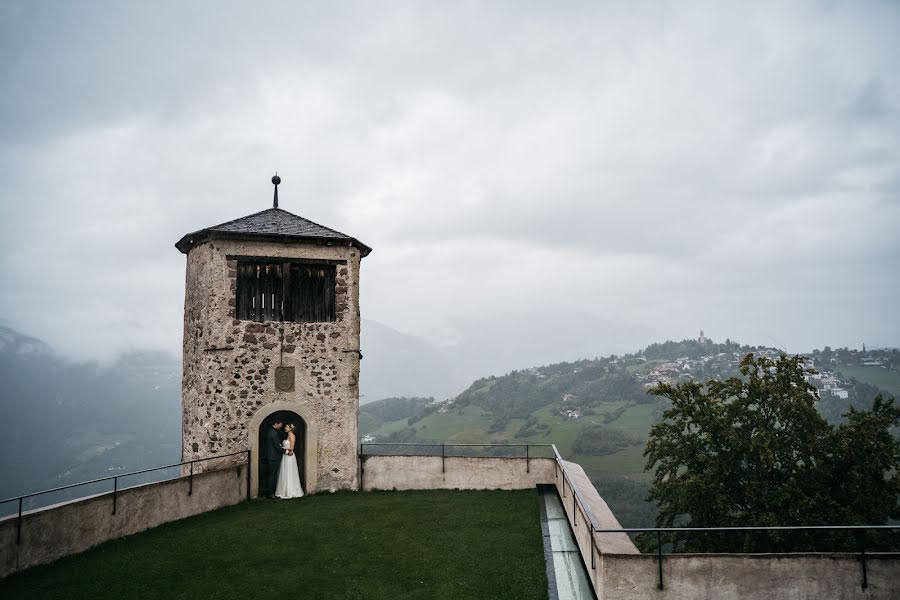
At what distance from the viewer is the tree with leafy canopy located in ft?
56.3

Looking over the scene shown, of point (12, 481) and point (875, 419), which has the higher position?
point (875, 419)

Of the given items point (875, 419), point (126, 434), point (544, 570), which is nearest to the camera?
point (544, 570)

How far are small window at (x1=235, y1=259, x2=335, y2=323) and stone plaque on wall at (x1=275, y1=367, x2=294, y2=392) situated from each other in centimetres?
135

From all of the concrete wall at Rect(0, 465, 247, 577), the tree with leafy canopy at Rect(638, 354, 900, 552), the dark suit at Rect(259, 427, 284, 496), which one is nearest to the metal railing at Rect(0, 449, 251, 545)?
the concrete wall at Rect(0, 465, 247, 577)

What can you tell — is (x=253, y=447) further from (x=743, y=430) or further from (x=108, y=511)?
(x=743, y=430)

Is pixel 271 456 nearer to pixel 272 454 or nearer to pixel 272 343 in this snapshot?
pixel 272 454

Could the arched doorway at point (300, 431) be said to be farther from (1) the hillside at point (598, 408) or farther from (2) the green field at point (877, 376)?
(2) the green field at point (877, 376)

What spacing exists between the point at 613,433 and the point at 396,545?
308ft

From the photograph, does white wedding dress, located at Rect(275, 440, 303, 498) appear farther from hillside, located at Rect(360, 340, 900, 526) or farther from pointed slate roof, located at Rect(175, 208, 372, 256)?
hillside, located at Rect(360, 340, 900, 526)

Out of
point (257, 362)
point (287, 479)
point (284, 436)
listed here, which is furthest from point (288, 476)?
point (257, 362)

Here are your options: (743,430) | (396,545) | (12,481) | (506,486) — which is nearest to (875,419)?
(743,430)

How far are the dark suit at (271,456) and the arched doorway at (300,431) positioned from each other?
0.46ft

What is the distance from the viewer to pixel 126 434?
187625mm

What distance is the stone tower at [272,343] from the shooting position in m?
14.4
